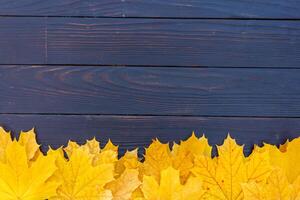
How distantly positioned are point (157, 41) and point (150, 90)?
118 mm

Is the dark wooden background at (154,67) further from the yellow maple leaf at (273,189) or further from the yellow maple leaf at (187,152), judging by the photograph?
the yellow maple leaf at (273,189)

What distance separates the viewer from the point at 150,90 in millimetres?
1062

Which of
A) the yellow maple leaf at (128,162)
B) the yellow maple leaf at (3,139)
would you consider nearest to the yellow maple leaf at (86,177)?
the yellow maple leaf at (128,162)

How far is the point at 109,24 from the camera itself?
1.04m

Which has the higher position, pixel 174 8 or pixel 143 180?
pixel 174 8

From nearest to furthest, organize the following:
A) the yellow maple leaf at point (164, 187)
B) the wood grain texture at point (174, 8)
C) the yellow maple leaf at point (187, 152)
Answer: the yellow maple leaf at point (164, 187) → the yellow maple leaf at point (187, 152) → the wood grain texture at point (174, 8)

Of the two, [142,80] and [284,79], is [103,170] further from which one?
[284,79]

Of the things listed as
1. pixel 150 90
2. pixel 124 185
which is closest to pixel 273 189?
pixel 124 185

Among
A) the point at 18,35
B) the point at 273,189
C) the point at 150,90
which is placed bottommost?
the point at 273,189

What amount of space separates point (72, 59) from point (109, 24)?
121 mm

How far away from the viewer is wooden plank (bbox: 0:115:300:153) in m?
1.07

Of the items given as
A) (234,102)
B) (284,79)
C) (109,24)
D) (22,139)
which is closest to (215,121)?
(234,102)

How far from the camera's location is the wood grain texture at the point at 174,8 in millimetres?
1038

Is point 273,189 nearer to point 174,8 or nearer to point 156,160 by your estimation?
point 156,160
